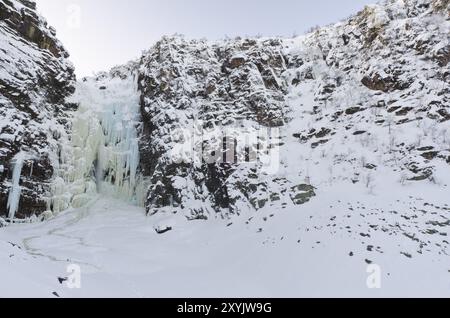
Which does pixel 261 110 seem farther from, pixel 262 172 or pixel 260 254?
pixel 260 254

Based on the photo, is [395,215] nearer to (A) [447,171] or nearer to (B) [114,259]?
(A) [447,171]

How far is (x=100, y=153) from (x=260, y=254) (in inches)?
528

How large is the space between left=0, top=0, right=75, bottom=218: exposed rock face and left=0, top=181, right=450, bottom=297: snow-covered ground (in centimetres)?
243

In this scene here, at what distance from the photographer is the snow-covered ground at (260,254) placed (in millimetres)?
10805

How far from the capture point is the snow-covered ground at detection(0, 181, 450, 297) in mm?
10805

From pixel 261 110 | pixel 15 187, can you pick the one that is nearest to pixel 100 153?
pixel 15 187

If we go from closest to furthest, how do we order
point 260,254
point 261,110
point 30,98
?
point 260,254, point 30,98, point 261,110

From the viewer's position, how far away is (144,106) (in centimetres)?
2495

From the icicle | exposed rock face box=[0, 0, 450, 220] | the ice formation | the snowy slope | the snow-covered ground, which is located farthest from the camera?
the ice formation

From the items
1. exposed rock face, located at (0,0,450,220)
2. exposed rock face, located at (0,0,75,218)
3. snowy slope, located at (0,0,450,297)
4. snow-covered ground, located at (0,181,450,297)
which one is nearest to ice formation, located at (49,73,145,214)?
snowy slope, located at (0,0,450,297)

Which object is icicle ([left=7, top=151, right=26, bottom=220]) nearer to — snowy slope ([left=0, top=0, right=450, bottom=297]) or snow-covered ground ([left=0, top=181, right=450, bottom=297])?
snow-covered ground ([left=0, top=181, right=450, bottom=297])

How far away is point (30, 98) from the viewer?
21.1 meters

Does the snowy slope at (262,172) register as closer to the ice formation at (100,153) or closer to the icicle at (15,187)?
the ice formation at (100,153)
